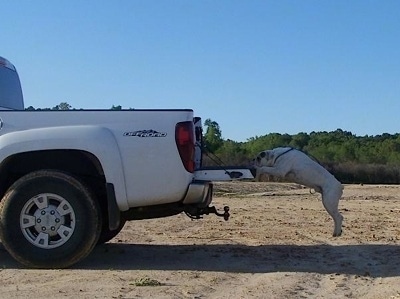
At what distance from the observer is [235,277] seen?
7.42m

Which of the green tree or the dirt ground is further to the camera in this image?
the green tree

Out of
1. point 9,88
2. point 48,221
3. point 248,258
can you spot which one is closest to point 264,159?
point 248,258

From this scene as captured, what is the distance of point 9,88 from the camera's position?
32.8ft

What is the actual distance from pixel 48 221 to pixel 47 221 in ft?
0.03

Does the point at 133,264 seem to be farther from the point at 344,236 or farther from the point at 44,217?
the point at 344,236

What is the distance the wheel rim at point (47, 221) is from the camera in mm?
7734

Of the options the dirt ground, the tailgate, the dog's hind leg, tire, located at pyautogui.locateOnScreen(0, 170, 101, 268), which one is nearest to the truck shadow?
the dirt ground

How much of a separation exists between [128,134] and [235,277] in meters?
1.83

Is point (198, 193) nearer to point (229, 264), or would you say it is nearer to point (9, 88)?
point (229, 264)

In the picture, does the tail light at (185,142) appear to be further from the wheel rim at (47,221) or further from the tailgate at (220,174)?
the wheel rim at (47,221)

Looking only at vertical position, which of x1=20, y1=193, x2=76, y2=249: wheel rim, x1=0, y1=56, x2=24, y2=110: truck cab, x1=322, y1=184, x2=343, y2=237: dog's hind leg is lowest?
x1=20, y1=193, x2=76, y2=249: wheel rim

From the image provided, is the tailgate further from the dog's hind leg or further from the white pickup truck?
the dog's hind leg

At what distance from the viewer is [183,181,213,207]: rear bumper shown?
7.96 m

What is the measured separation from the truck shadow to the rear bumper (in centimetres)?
69
